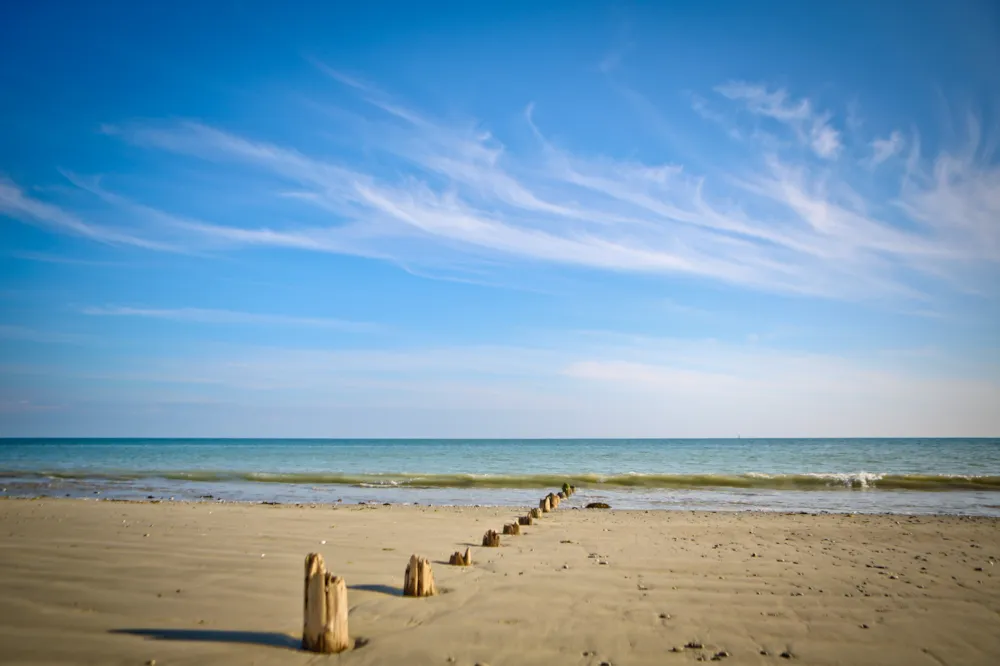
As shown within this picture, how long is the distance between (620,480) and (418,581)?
88.0ft

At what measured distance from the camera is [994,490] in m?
27.2

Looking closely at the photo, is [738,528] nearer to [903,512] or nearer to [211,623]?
[903,512]

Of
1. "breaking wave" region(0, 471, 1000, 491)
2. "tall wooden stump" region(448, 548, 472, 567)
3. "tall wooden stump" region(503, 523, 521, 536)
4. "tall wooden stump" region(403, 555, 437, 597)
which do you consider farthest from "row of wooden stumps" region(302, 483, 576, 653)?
"breaking wave" region(0, 471, 1000, 491)

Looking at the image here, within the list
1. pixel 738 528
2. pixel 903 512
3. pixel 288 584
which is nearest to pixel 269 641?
pixel 288 584

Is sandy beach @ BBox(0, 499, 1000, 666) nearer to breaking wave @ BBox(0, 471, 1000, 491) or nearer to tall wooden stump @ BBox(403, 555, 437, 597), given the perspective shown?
tall wooden stump @ BBox(403, 555, 437, 597)

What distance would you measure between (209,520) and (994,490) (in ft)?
105

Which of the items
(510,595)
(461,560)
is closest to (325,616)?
(510,595)

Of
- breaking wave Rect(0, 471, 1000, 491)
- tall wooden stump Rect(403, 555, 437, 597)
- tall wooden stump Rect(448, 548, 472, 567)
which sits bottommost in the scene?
breaking wave Rect(0, 471, 1000, 491)

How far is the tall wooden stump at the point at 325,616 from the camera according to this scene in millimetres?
5062

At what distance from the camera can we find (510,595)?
7.53m

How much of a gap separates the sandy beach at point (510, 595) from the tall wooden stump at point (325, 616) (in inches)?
4.9

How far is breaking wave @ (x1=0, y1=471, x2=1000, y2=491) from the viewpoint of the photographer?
2977 centimetres

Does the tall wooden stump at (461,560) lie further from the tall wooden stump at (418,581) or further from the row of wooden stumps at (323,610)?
the row of wooden stumps at (323,610)

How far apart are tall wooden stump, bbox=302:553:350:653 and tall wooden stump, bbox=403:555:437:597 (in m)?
1.99
